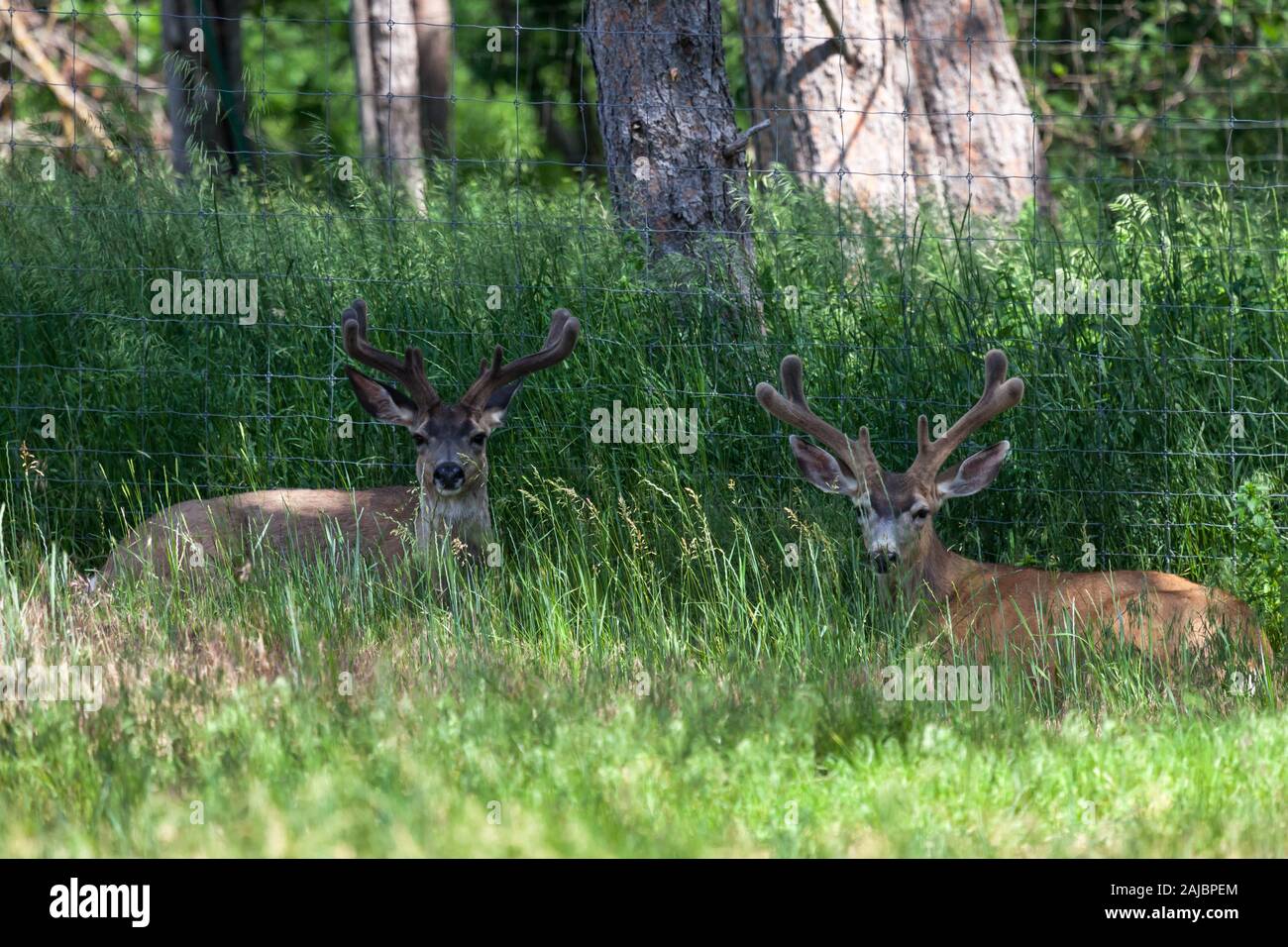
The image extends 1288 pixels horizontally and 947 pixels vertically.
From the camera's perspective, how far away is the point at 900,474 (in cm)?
641

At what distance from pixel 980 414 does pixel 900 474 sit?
0.40 metres

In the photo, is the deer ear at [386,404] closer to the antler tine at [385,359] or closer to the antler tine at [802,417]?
the antler tine at [385,359]

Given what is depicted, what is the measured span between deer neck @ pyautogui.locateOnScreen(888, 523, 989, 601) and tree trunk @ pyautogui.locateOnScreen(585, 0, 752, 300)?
5.50 ft

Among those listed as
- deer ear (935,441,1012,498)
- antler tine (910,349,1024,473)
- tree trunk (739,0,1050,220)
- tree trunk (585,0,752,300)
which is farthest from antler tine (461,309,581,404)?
tree trunk (739,0,1050,220)

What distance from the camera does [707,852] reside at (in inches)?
147

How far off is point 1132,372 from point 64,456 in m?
4.60

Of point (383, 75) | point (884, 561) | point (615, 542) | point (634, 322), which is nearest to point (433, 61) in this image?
point (383, 75)

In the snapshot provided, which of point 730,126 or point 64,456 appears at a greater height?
point 730,126

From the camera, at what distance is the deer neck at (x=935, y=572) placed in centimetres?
632

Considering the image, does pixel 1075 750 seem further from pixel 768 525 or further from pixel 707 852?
pixel 768 525

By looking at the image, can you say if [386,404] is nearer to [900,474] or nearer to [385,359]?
[385,359]

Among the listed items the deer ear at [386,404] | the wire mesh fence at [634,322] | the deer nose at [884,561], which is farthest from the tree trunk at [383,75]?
the deer nose at [884,561]
